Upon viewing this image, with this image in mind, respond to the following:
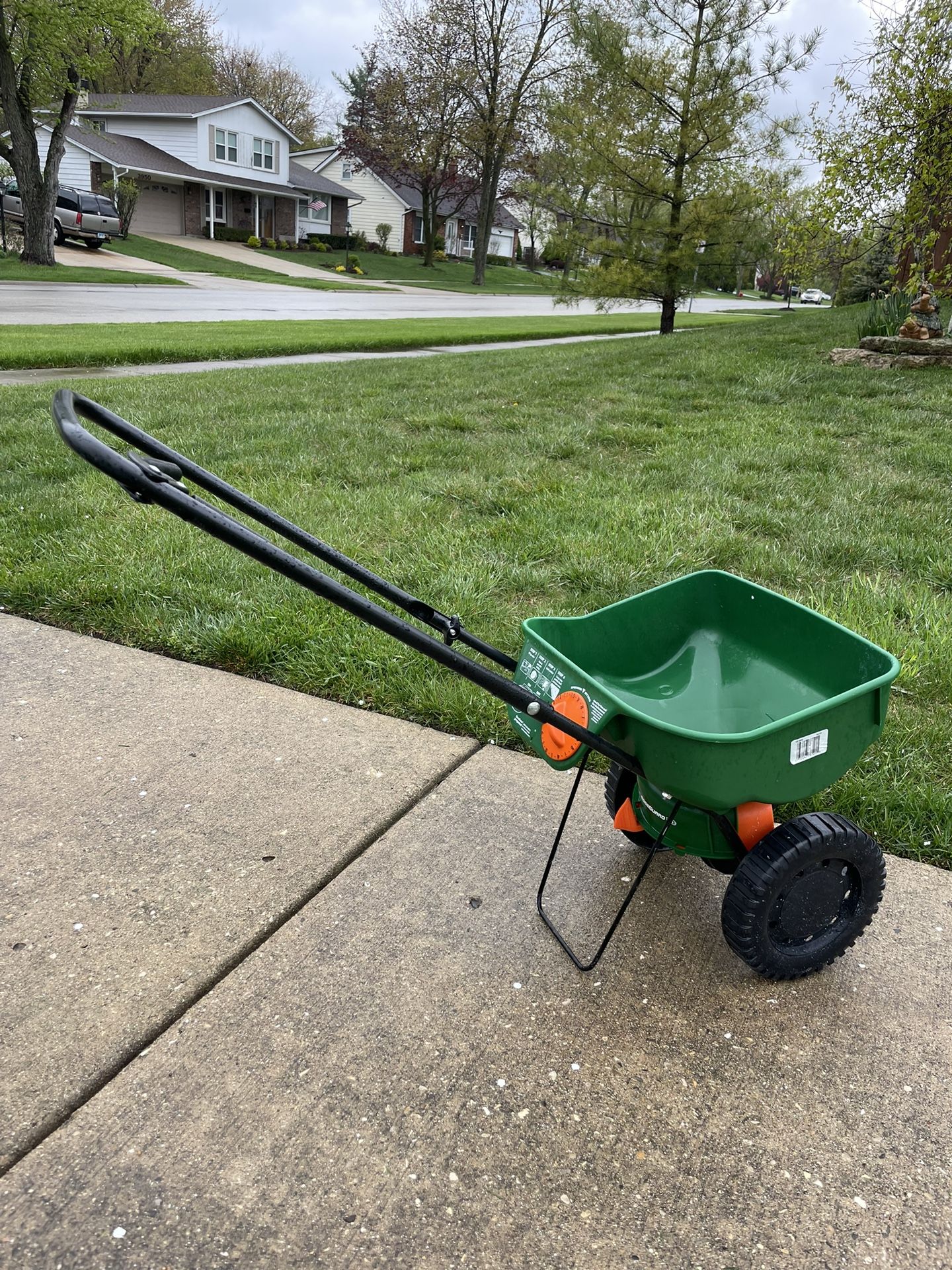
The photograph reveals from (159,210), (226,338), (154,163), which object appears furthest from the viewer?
(159,210)

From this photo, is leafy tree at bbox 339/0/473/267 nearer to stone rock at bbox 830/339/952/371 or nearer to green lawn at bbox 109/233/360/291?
green lawn at bbox 109/233/360/291

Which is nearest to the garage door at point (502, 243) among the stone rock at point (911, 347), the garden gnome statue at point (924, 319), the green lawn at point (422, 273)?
the green lawn at point (422, 273)

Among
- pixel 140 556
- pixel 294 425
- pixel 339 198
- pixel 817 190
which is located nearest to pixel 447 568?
pixel 140 556

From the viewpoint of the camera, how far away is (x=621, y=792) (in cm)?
216

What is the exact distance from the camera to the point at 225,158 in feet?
143

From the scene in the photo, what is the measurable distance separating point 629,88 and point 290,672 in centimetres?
1144

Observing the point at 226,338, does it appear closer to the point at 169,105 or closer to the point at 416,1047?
the point at 416,1047

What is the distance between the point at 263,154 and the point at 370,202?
431 inches

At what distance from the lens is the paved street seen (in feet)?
52.3

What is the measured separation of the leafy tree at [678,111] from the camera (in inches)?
455

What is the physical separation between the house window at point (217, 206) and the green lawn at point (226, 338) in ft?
100

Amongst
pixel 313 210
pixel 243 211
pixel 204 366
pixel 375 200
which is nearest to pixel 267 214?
pixel 243 211

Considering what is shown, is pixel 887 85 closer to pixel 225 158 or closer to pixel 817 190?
pixel 817 190

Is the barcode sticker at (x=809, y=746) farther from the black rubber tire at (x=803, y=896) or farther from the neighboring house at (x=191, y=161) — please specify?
the neighboring house at (x=191, y=161)
